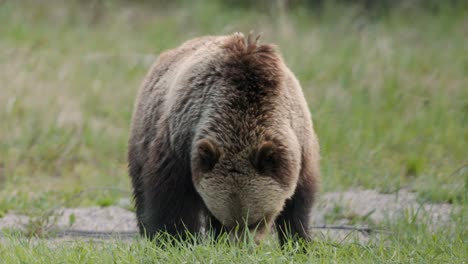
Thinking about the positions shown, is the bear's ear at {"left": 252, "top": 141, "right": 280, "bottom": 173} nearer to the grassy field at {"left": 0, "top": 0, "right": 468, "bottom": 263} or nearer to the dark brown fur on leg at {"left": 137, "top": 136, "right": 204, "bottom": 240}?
the dark brown fur on leg at {"left": 137, "top": 136, "right": 204, "bottom": 240}

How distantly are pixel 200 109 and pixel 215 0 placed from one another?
9849 mm

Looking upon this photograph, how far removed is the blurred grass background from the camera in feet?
28.2

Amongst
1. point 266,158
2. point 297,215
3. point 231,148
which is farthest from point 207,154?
point 297,215

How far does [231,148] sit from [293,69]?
5.98 metres

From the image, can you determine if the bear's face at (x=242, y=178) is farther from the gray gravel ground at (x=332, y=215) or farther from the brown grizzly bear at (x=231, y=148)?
the gray gravel ground at (x=332, y=215)

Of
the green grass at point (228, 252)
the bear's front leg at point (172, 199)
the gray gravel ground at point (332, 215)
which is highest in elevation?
the bear's front leg at point (172, 199)

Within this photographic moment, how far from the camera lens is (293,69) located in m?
10.6

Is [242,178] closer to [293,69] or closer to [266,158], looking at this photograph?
[266,158]

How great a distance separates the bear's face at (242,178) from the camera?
471 cm

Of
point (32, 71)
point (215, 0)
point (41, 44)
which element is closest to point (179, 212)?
point (32, 71)

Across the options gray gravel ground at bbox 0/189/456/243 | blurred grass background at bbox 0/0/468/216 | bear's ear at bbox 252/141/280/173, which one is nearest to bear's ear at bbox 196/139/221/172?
bear's ear at bbox 252/141/280/173

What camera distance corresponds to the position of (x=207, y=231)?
548 cm

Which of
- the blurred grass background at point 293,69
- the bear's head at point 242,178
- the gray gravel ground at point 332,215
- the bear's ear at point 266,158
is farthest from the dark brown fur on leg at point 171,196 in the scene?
the blurred grass background at point 293,69

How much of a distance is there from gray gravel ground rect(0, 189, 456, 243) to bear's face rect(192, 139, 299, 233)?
1.71 m
